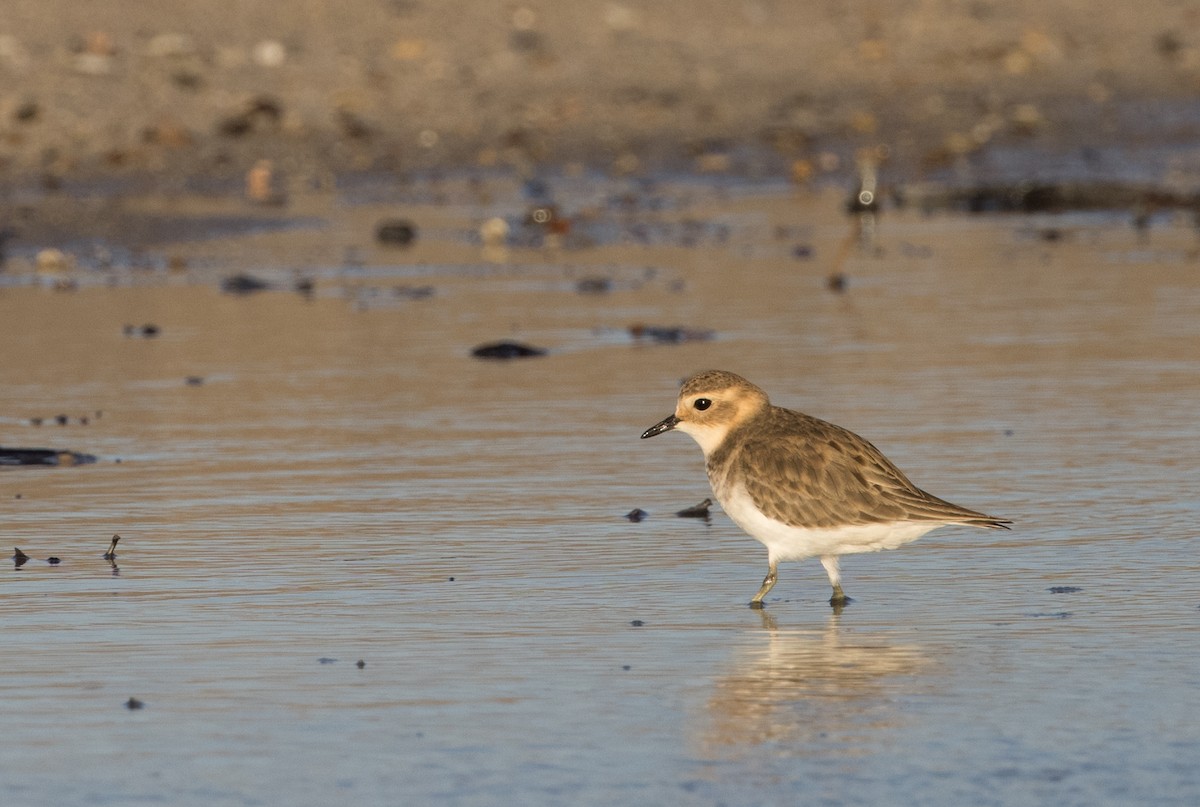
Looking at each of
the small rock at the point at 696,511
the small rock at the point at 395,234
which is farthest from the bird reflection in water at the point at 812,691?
the small rock at the point at 395,234

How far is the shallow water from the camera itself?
5.81 m

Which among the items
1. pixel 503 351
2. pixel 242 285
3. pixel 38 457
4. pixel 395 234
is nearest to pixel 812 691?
pixel 38 457

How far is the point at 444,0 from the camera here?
3195 centimetres

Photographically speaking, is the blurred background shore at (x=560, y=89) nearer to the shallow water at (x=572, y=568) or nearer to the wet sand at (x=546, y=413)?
→ the wet sand at (x=546, y=413)

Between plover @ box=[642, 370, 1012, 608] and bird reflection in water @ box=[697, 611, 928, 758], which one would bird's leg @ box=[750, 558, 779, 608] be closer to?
plover @ box=[642, 370, 1012, 608]

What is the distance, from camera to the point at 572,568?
8.31 meters

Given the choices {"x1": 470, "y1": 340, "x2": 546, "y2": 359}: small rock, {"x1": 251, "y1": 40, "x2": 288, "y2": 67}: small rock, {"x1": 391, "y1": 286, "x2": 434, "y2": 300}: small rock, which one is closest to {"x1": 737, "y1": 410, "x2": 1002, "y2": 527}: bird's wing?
{"x1": 470, "y1": 340, "x2": 546, "y2": 359}: small rock

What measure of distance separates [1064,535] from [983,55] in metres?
25.4

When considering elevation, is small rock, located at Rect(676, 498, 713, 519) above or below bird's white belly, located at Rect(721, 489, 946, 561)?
above

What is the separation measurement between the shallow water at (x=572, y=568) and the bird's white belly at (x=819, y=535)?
213 millimetres

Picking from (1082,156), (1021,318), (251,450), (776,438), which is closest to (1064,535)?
(776,438)

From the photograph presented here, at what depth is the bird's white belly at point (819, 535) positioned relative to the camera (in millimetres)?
7715

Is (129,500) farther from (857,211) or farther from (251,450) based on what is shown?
(857,211)

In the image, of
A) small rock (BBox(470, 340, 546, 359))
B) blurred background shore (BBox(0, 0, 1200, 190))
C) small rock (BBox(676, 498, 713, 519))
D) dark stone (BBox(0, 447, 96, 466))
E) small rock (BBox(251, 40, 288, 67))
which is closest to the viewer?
small rock (BBox(676, 498, 713, 519))
